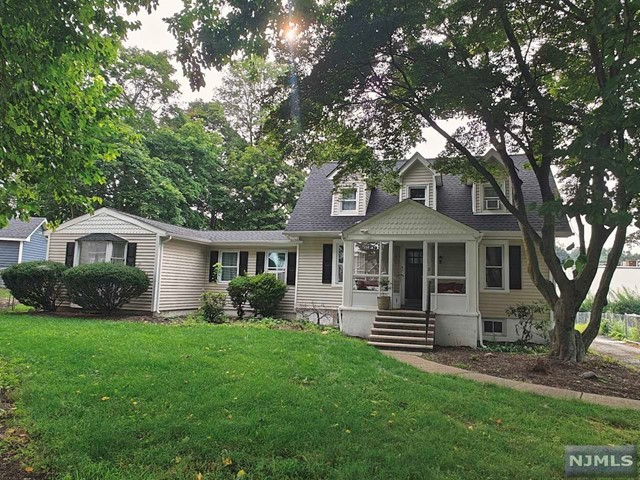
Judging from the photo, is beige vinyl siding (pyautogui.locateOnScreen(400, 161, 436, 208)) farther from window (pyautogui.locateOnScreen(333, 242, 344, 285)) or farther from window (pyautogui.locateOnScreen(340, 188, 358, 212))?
window (pyautogui.locateOnScreen(333, 242, 344, 285))

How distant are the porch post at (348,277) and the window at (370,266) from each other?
18cm

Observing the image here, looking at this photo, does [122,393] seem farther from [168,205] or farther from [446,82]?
[168,205]

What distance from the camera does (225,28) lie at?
4848 millimetres

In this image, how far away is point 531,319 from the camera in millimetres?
12148

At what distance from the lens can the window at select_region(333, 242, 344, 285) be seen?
14.5m

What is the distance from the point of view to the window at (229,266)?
16.5 m

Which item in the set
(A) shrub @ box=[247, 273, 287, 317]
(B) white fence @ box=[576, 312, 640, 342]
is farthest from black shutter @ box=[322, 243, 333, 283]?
(B) white fence @ box=[576, 312, 640, 342]

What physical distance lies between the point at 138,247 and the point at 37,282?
3.20 meters

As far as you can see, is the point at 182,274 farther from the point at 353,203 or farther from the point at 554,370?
the point at 554,370

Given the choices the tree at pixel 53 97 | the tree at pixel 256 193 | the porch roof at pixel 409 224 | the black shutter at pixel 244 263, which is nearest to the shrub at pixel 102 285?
the black shutter at pixel 244 263

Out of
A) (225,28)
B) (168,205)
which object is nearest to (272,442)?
(225,28)

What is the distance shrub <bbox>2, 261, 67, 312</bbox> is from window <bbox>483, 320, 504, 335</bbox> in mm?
13672

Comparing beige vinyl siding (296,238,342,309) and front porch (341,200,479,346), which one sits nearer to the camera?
front porch (341,200,479,346)

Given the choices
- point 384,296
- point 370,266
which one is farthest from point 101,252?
Answer: point 384,296
